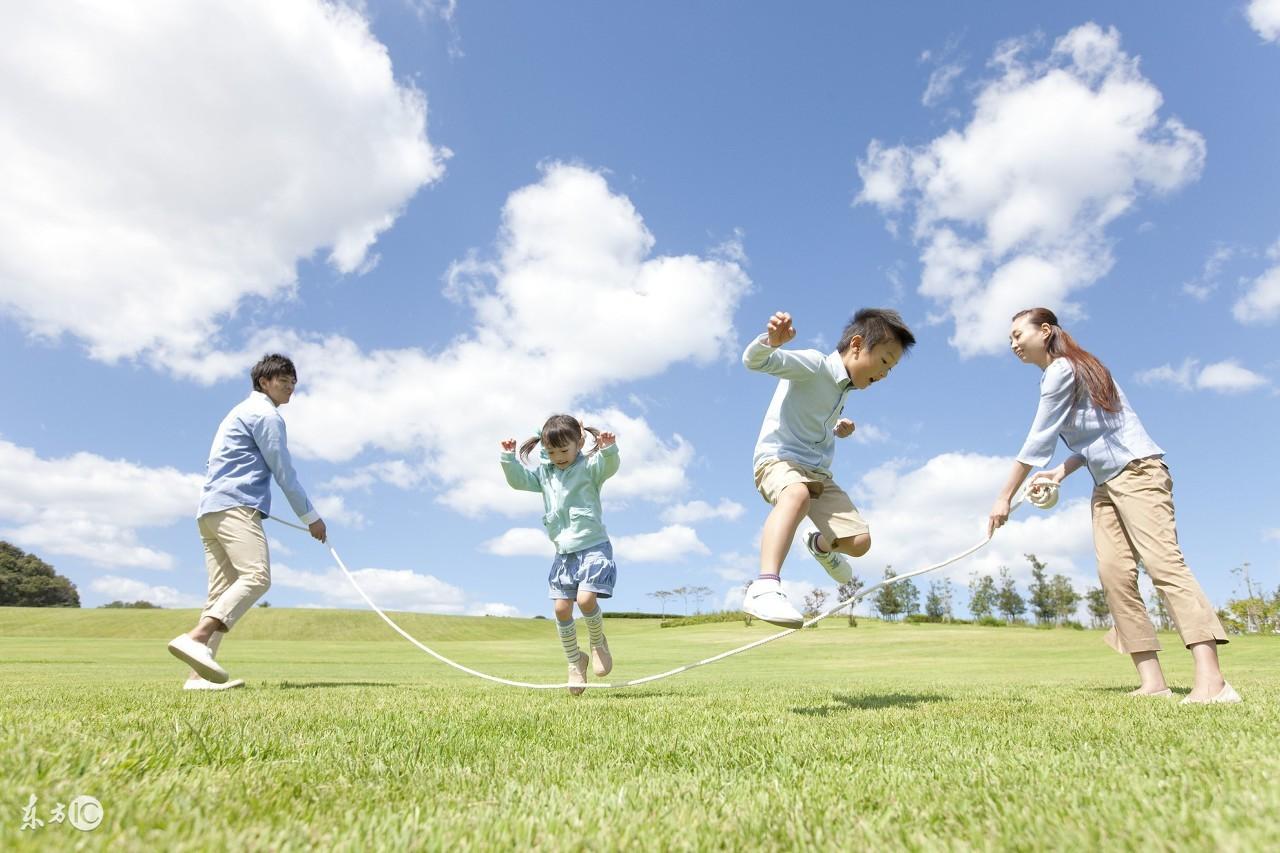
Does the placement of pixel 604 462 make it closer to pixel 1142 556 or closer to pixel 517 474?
pixel 517 474

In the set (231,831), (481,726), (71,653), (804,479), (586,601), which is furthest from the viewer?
(71,653)

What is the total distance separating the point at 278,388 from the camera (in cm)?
759

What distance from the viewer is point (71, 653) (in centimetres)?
2066

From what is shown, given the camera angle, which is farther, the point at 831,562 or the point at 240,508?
the point at 240,508

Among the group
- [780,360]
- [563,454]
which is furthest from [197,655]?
[780,360]

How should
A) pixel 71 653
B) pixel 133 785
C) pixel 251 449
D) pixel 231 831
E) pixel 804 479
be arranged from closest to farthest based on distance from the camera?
pixel 231 831 < pixel 133 785 < pixel 804 479 < pixel 251 449 < pixel 71 653

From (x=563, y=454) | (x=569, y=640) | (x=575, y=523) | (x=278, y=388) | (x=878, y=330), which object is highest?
(x=278, y=388)

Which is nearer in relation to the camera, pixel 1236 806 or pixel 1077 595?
pixel 1236 806

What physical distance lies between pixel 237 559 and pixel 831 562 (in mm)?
5373

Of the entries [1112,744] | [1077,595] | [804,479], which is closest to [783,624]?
[804,479]

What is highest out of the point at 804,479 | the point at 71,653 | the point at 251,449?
the point at 251,449

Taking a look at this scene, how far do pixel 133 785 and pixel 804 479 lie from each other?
3922 millimetres

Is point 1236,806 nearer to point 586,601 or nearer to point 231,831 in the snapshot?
point 231,831

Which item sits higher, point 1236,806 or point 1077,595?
point 1077,595
